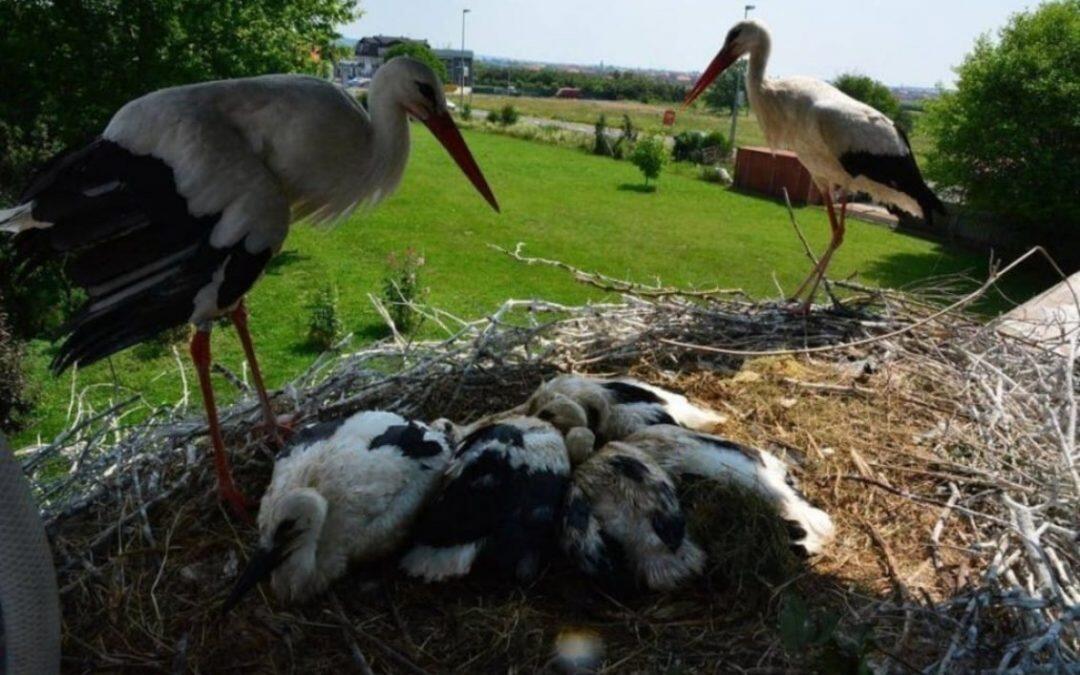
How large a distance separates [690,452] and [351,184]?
1298 mm

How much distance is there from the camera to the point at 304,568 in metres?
1.97

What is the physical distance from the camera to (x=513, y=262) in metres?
14.0

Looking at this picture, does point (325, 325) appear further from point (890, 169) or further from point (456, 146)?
point (456, 146)

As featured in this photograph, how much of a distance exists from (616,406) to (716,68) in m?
3.14

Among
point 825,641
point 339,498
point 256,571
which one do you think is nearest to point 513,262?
point 339,498

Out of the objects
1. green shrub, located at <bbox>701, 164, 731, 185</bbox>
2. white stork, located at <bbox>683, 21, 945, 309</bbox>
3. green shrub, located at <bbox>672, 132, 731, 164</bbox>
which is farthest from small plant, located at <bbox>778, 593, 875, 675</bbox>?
green shrub, located at <bbox>672, 132, 731, 164</bbox>

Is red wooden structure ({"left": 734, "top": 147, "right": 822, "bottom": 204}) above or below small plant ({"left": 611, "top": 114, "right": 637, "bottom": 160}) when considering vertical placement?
above

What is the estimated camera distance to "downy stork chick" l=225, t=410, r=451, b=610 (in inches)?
76.3

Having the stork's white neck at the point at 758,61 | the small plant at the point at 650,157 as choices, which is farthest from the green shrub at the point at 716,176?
the stork's white neck at the point at 758,61

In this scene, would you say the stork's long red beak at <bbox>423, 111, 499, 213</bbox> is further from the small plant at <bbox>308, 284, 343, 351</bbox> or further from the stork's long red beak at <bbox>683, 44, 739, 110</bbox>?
the small plant at <bbox>308, 284, 343, 351</bbox>

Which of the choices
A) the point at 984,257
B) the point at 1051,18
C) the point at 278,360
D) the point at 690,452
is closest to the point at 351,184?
the point at 690,452

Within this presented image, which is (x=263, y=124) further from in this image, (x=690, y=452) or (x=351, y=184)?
(x=690, y=452)

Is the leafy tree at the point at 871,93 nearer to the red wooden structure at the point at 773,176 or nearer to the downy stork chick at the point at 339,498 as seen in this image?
the red wooden structure at the point at 773,176

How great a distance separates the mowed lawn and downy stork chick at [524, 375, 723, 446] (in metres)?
5.01
